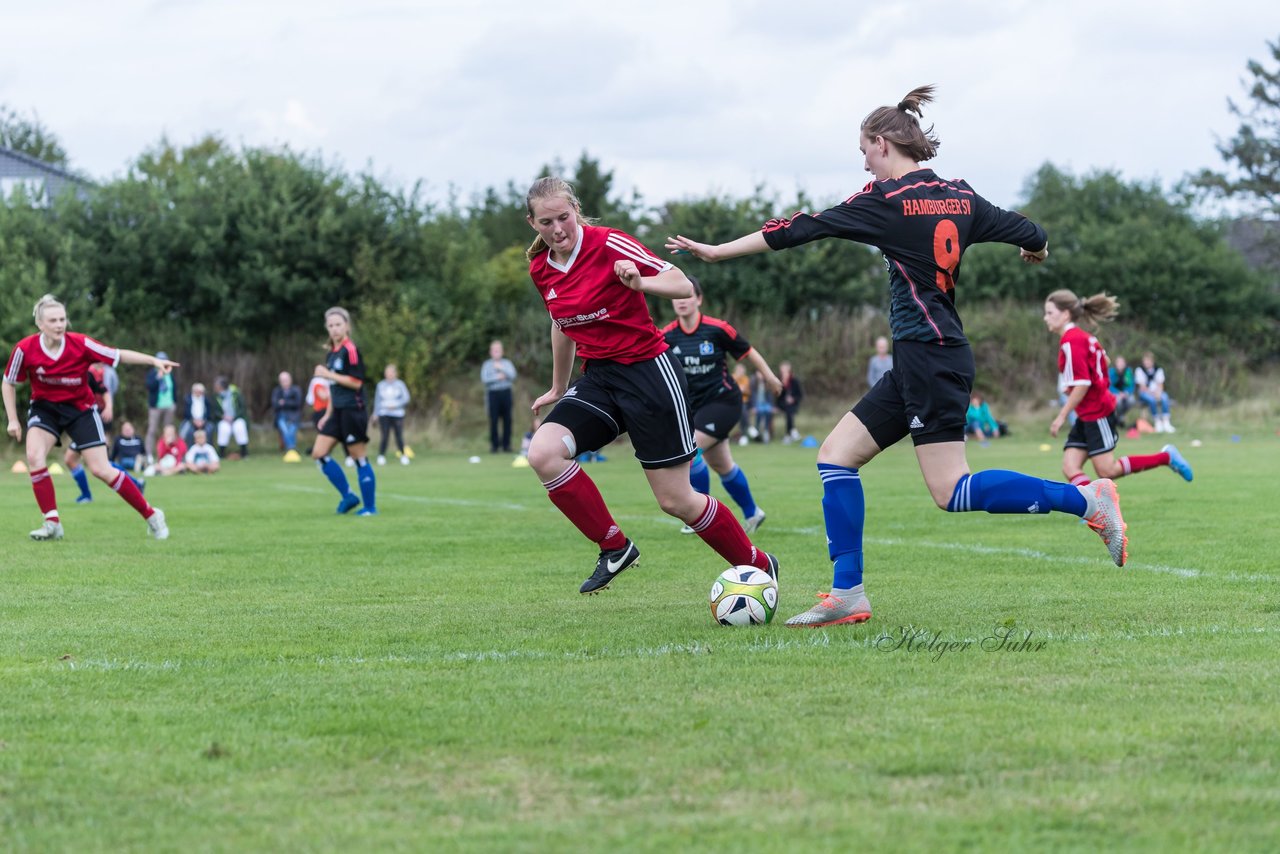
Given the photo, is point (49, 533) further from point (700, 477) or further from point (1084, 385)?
point (1084, 385)

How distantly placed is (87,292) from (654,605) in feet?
85.9

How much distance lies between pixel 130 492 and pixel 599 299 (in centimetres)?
581

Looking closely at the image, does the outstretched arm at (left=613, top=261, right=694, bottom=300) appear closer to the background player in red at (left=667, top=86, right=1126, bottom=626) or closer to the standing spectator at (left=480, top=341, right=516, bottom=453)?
the background player in red at (left=667, top=86, right=1126, bottom=626)

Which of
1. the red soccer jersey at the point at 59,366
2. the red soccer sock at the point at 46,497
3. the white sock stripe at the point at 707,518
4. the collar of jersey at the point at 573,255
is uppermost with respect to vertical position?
the collar of jersey at the point at 573,255

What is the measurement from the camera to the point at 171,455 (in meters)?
23.0

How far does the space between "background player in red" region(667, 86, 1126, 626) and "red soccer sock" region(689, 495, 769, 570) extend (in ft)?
1.91

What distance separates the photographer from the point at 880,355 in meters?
28.0

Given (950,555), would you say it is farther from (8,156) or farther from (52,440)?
(8,156)

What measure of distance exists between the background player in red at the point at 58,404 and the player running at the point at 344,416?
6.32 feet

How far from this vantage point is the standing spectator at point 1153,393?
30688 millimetres

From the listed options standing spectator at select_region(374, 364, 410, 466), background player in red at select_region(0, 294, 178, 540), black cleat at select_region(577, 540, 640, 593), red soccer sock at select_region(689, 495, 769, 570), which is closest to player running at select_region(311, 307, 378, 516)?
background player in red at select_region(0, 294, 178, 540)

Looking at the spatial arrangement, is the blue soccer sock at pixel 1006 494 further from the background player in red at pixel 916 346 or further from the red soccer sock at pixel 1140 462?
the red soccer sock at pixel 1140 462

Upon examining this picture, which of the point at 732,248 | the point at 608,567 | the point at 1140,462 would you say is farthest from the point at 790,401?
the point at 732,248

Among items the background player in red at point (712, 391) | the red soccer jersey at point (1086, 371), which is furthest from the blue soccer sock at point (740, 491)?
the red soccer jersey at point (1086, 371)
